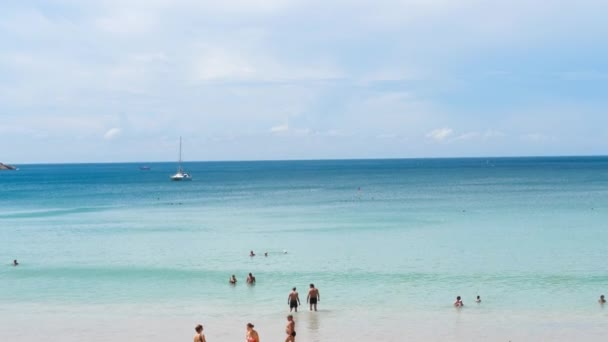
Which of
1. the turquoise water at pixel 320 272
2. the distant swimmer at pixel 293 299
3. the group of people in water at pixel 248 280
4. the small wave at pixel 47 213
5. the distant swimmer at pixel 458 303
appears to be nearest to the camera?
the turquoise water at pixel 320 272

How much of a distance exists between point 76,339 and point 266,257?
17.7 metres

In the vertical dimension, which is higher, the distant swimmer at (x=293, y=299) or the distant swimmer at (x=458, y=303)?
the distant swimmer at (x=293, y=299)

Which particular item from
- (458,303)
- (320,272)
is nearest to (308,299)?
(458,303)

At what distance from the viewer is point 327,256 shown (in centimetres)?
4028

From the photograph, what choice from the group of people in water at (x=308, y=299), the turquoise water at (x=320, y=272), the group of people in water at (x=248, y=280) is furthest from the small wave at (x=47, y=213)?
the group of people in water at (x=308, y=299)

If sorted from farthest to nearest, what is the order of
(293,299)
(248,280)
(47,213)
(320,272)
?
(47,213)
(320,272)
(248,280)
(293,299)

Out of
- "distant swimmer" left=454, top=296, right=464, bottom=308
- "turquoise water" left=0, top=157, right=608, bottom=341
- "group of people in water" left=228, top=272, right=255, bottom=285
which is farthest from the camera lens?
"group of people in water" left=228, top=272, right=255, bottom=285

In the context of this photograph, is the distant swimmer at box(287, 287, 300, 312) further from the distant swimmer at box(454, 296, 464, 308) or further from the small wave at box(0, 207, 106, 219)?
the small wave at box(0, 207, 106, 219)

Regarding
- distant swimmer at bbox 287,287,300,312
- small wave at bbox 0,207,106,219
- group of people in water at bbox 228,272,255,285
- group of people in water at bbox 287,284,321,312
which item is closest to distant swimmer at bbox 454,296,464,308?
group of people in water at bbox 287,284,321,312

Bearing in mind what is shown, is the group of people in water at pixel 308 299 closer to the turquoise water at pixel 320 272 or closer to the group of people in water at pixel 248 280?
the turquoise water at pixel 320 272

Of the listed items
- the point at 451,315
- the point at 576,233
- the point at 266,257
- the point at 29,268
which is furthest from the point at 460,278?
the point at 29,268

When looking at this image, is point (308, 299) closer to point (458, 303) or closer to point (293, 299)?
point (293, 299)

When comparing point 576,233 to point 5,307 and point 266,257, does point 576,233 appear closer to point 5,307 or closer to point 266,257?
point 266,257

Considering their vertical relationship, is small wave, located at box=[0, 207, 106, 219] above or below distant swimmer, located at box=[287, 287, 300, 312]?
above
